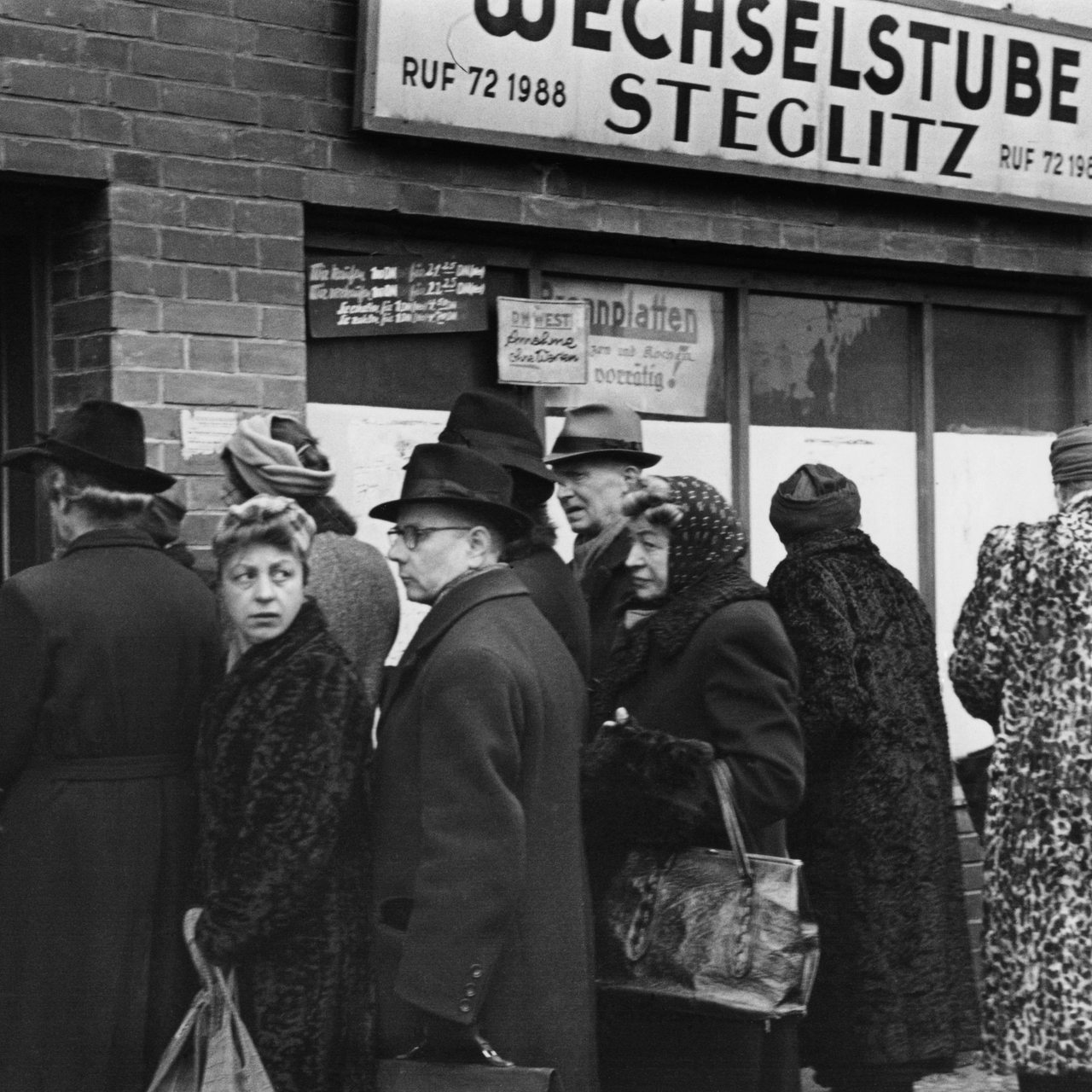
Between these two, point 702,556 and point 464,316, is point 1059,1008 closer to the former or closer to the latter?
point 702,556

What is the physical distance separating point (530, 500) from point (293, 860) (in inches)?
57.7

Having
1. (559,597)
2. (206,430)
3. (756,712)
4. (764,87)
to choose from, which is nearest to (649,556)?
(559,597)

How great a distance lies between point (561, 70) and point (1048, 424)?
2611mm

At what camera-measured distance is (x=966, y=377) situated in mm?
7484

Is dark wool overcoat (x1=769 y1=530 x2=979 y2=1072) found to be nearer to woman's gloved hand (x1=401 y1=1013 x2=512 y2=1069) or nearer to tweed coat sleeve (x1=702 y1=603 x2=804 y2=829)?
tweed coat sleeve (x1=702 y1=603 x2=804 y2=829)

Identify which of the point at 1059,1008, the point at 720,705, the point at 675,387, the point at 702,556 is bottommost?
the point at 1059,1008

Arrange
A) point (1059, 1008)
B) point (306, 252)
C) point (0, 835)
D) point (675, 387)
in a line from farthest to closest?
point (675, 387) → point (306, 252) → point (1059, 1008) → point (0, 835)

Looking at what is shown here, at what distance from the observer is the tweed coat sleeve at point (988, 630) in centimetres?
507

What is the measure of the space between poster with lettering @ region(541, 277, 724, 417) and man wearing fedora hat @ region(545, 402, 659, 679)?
0.77 meters

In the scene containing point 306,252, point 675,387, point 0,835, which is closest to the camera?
point 0,835

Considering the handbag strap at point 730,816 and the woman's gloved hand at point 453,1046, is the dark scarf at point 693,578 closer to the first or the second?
the handbag strap at point 730,816

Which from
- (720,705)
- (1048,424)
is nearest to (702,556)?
(720,705)

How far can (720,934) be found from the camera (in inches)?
162

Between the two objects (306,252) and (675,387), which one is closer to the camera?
(306,252)
